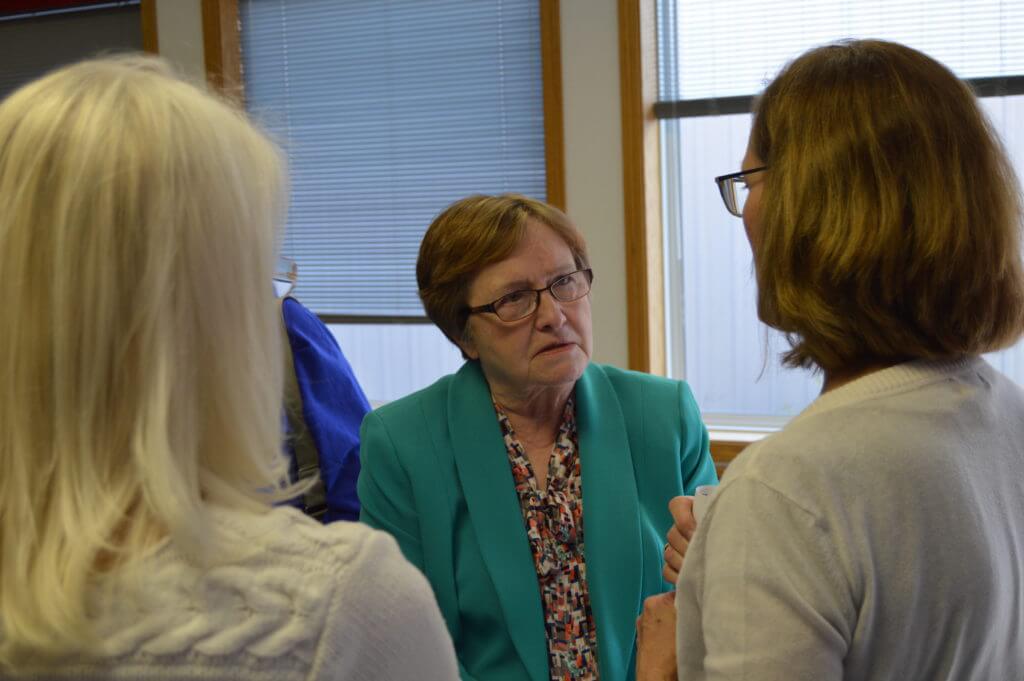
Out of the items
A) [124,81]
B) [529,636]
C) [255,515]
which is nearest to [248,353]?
[255,515]

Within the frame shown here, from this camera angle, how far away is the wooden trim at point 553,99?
3.75 metres

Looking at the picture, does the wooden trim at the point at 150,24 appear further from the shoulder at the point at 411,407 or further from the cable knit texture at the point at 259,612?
the cable knit texture at the point at 259,612

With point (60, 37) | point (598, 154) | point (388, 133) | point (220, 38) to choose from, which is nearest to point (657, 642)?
point (598, 154)

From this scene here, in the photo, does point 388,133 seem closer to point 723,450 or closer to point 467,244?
point 723,450

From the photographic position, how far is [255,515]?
2.76 feet

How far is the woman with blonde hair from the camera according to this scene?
2.53ft

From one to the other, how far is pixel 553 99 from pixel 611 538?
234cm

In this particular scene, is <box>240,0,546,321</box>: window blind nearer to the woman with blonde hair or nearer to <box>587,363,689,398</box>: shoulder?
<box>587,363,689,398</box>: shoulder

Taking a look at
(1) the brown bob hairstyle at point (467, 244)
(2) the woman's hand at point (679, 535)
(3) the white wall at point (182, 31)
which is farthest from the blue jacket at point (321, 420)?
(3) the white wall at point (182, 31)

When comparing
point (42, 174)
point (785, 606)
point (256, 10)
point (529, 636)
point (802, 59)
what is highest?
point (256, 10)

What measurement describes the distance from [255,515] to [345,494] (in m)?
1.41

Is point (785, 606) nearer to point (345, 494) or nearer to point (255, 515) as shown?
point (255, 515)

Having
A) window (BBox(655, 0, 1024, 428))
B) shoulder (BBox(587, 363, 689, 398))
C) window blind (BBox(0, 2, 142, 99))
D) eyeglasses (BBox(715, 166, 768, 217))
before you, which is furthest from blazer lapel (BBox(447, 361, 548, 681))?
window blind (BBox(0, 2, 142, 99))

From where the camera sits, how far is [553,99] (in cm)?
379
